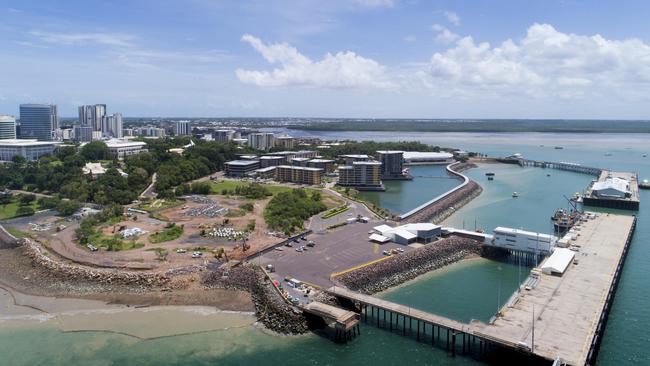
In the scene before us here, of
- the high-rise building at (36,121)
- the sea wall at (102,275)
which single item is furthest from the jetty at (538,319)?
the high-rise building at (36,121)

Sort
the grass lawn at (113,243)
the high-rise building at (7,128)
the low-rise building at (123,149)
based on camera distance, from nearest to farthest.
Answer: the grass lawn at (113,243) < the low-rise building at (123,149) < the high-rise building at (7,128)

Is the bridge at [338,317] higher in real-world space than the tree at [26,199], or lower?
lower

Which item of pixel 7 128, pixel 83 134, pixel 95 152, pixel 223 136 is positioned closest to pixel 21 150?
pixel 95 152

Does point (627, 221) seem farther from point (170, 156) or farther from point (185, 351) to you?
point (170, 156)

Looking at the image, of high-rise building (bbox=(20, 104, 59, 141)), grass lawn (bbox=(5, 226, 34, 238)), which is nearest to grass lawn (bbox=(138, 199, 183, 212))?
grass lawn (bbox=(5, 226, 34, 238))

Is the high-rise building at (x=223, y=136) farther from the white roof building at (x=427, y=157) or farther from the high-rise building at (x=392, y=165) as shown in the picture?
the high-rise building at (x=392, y=165)

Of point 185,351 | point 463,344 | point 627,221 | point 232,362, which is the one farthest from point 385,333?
point 627,221

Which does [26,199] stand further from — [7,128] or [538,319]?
[7,128]

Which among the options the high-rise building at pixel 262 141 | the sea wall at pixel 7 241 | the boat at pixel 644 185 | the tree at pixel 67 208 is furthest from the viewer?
the high-rise building at pixel 262 141
